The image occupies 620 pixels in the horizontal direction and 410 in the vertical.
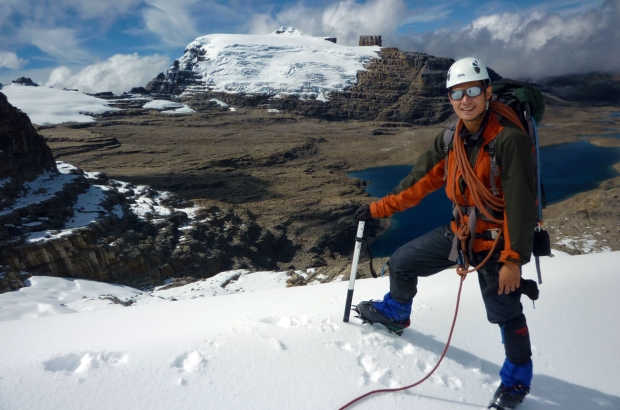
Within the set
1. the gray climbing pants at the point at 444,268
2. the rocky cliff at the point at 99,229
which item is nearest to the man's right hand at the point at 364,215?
the gray climbing pants at the point at 444,268

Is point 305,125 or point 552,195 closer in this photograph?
point 552,195

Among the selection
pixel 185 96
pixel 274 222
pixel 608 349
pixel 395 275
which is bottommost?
pixel 274 222

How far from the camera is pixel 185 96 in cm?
7750

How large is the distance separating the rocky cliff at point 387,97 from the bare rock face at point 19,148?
54.5m

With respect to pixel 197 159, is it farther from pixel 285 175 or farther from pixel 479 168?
pixel 479 168

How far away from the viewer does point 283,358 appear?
2016 millimetres

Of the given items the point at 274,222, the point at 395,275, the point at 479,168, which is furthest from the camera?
the point at 274,222

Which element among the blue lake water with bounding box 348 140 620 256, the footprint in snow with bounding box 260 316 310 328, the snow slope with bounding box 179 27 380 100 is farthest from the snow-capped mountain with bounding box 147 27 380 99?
the footprint in snow with bounding box 260 316 310 328

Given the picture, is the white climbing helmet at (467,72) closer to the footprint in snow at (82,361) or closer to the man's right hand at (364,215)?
the man's right hand at (364,215)

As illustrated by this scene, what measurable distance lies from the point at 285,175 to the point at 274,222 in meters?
12.4

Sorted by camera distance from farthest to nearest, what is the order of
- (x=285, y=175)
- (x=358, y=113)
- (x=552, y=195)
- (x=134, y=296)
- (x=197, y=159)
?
1. (x=358, y=113)
2. (x=197, y=159)
3. (x=285, y=175)
4. (x=552, y=195)
5. (x=134, y=296)

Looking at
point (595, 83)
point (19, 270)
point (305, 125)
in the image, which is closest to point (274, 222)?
point (19, 270)

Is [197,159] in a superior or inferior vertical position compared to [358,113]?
inferior

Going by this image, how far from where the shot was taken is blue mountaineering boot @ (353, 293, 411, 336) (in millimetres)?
2271
